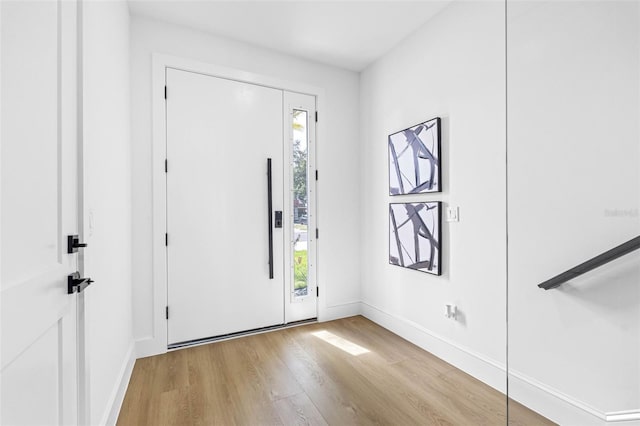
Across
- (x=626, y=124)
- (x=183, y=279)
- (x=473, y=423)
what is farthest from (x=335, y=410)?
(x=626, y=124)

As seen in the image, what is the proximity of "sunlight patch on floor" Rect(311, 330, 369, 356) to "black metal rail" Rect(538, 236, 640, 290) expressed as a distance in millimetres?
1485

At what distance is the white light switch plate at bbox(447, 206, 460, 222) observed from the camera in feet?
7.30

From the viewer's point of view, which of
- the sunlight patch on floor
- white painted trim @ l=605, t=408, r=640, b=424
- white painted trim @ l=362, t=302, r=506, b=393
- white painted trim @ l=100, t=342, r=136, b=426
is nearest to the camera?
white painted trim @ l=605, t=408, r=640, b=424

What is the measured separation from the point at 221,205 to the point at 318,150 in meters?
1.12

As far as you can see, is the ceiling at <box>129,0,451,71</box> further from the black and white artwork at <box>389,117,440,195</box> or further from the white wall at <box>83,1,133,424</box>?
the black and white artwork at <box>389,117,440,195</box>

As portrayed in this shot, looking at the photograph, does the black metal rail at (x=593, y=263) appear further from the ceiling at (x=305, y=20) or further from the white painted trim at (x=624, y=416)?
the ceiling at (x=305, y=20)

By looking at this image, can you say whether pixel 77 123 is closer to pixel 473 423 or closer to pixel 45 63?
pixel 45 63

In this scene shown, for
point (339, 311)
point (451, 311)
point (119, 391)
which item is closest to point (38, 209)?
point (119, 391)

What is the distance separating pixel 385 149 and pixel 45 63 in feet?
8.31

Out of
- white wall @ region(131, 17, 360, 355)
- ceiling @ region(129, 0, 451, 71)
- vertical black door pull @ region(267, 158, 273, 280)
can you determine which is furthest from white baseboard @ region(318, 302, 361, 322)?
ceiling @ region(129, 0, 451, 71)

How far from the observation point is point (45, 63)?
90 cm

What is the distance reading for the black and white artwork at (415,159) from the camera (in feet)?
7.73

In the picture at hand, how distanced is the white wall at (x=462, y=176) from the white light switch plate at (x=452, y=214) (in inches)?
1.7

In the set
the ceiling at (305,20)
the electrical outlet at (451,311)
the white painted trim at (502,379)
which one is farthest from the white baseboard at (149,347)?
the ceiling at (305,20)
